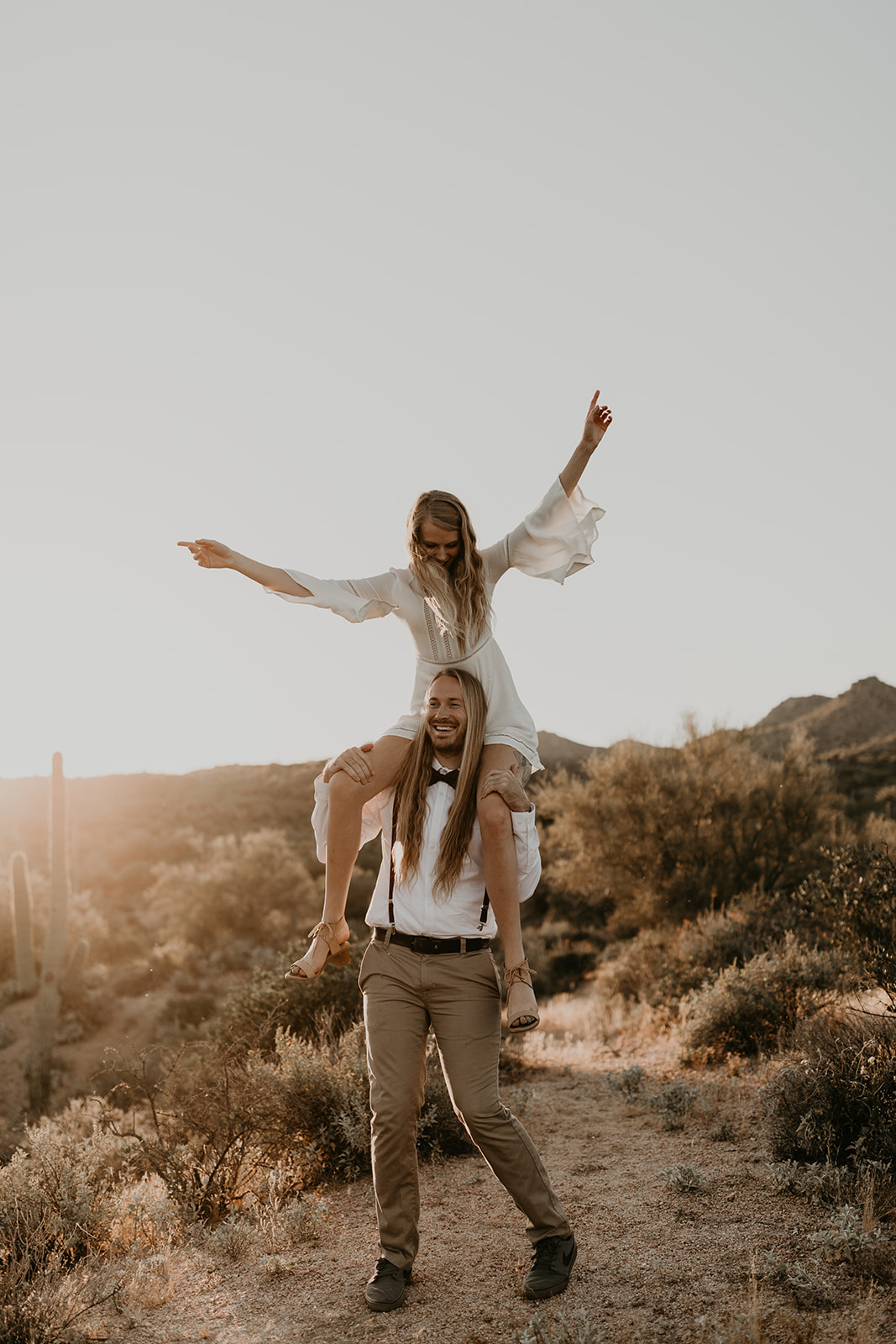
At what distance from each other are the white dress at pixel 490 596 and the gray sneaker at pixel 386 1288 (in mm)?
2230

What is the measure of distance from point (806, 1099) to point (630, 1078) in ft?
7.99

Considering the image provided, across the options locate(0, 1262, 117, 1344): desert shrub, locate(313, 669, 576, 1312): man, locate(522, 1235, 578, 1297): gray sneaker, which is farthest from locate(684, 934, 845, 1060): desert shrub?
locate(0, 1262, 117, 1344): desert shrub

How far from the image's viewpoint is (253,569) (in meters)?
3.94

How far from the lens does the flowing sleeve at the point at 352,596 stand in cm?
395

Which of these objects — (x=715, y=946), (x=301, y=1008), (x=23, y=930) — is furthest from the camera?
(x=23, y=930)

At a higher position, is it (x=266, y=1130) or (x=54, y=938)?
(x=266, y=1130)

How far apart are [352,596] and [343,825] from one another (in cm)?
103

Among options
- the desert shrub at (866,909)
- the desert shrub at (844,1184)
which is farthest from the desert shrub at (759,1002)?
the desert shrub at (844,1184)

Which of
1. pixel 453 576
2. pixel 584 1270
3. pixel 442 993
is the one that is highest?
pixel 453 576

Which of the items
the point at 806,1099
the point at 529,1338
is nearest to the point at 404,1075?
the point at 529,1338

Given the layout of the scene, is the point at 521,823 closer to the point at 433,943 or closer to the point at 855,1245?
the point at 433,943

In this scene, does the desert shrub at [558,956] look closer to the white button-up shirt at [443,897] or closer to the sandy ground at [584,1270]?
the sandy ground at [584,1270]

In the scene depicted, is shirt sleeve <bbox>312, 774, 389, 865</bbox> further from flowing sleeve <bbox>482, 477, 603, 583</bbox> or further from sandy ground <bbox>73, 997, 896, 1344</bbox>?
sandy ground <bbox>73, 997, 896, 1344</bbox>

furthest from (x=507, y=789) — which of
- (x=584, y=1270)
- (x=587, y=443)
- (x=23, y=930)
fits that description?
(x=23, y=930)
